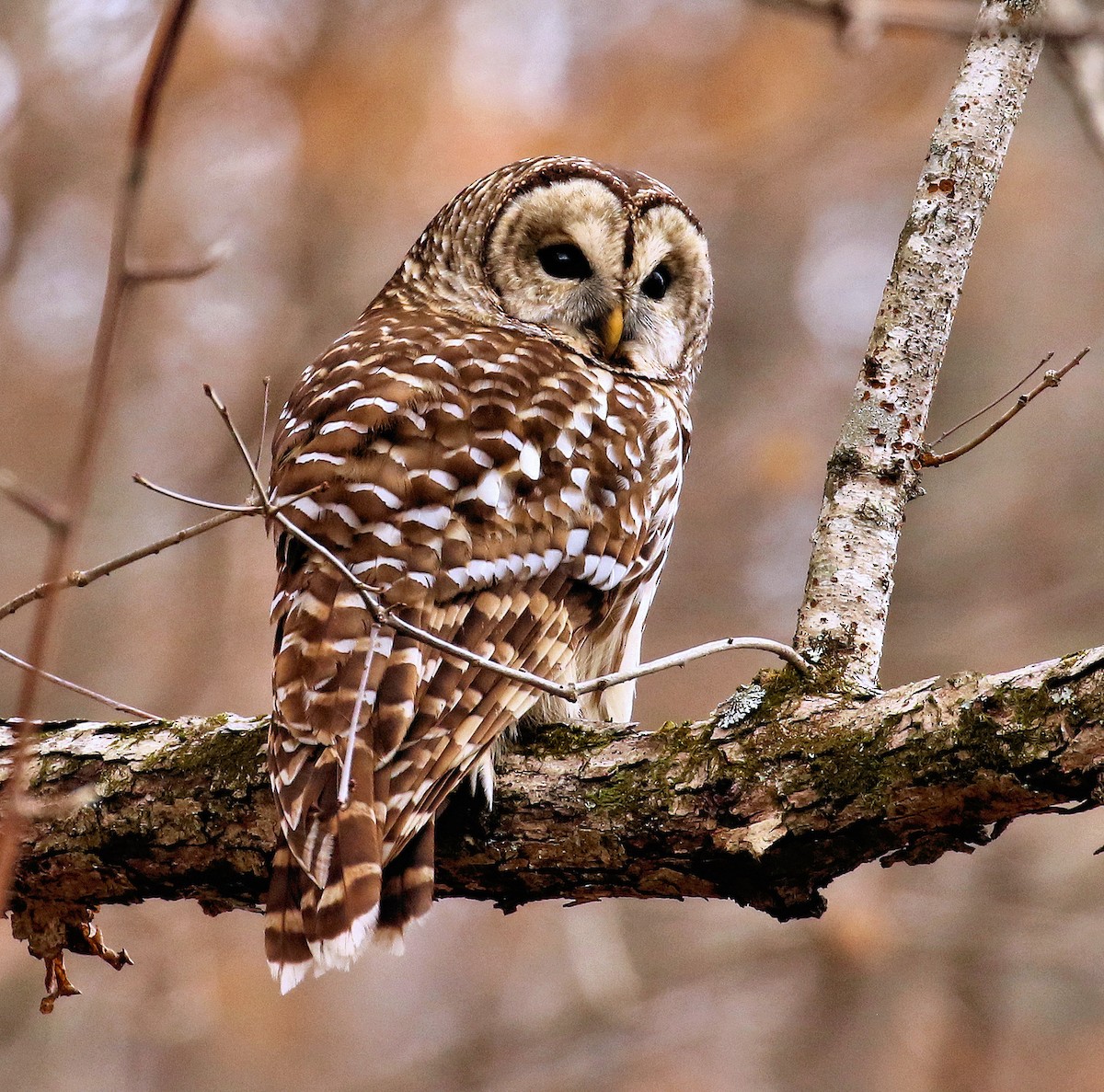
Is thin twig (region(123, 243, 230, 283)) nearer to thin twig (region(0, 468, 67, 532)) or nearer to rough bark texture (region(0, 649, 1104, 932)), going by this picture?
thin twig (region(0, 468, 67, 532))

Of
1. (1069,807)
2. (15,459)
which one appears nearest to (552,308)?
(1069,807)

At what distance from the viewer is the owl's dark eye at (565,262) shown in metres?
4.47

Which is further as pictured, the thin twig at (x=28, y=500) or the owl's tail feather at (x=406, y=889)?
the owl's tail feather at (x=406, y=889)

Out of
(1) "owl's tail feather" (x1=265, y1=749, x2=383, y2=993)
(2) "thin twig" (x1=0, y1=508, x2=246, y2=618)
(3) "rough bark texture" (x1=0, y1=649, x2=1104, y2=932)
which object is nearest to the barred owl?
(1) "owl's tail feather" (x1=265, y1=749, x2=383, y2=993)

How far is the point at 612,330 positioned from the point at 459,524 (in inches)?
52.2

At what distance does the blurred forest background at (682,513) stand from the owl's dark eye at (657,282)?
10.7ft

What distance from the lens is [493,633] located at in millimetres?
3250

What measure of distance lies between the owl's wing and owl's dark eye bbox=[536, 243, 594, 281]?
63 centimetres

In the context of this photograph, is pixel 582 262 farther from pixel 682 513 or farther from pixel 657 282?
pixel 682 513

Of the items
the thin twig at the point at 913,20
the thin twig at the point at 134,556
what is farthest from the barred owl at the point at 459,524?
the thin twig at the point at 913,20

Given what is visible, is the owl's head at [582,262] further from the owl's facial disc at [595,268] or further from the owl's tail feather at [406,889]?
the owl's tail feather at [406,889]

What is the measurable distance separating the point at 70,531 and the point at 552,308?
3.36m

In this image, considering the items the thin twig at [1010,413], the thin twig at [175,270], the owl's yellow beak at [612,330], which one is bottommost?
the thin twig at [175,270]

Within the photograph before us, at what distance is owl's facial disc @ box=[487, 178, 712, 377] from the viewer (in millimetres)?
4371
